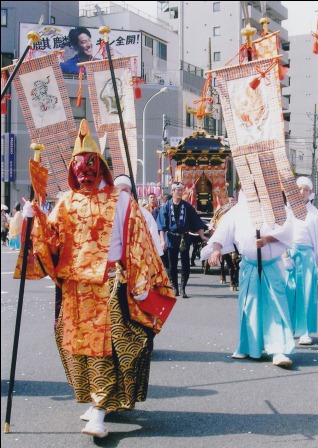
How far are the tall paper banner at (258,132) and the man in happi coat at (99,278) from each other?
151 centimetres

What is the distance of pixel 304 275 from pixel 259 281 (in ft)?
3.37

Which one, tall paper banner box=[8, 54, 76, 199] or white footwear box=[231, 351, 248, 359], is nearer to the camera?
tall paper banner box=[8, 54, 76, 199]

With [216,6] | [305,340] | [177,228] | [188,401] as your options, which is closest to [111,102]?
[216,6]

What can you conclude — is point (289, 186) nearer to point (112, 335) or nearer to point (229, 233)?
point (229, 233)

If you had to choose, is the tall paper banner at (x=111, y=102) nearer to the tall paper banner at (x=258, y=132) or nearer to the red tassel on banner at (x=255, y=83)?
the tall paper banner at (x=258, y=132)

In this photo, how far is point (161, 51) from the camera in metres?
6.19

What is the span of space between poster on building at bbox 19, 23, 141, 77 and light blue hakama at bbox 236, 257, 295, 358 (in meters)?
2.18

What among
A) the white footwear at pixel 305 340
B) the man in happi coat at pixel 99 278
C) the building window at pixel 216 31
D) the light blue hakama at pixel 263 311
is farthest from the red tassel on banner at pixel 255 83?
the white footwear at pixel 305 340

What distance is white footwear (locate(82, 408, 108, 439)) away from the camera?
367 cm

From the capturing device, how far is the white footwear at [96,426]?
3670 mm

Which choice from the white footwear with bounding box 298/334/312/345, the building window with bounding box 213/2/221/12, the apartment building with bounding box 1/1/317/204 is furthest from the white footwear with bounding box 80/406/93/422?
the white footwear with bounding box 298/334/312/345

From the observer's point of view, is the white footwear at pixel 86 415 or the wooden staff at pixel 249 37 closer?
the white footwear at pixel 86 415

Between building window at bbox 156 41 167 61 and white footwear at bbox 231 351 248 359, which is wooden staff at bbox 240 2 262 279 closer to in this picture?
white footwear at bbox 231 351 248 359

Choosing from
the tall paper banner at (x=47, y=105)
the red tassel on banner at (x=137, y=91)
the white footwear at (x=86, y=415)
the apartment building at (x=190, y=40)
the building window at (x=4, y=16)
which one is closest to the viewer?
the building window at (x=4, y=16)
